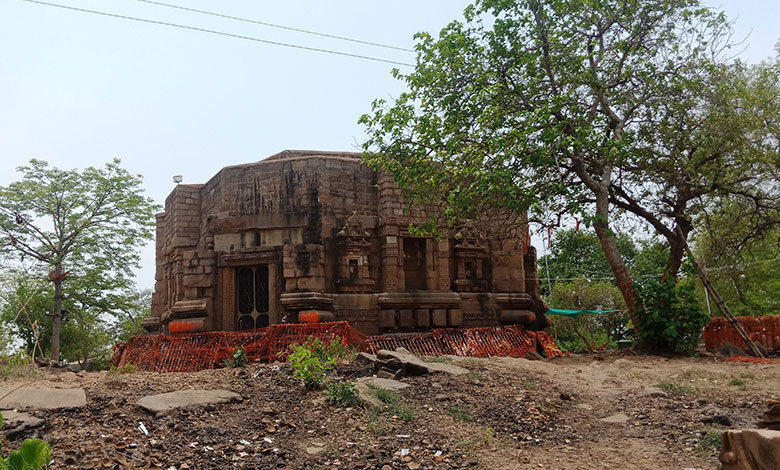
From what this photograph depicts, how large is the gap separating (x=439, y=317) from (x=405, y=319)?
0.87 meters

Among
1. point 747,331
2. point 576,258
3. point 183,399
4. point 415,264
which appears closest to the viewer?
point 183,399

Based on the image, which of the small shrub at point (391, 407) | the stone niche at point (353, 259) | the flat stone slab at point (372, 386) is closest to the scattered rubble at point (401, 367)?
the flat stone slab at point (372, 386)

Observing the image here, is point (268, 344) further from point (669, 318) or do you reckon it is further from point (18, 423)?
point (669, 318)

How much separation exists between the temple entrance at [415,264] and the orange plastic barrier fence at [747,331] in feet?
25.0

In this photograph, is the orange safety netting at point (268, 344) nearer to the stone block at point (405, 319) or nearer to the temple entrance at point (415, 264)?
the stone block at point (405, 319)

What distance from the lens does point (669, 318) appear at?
1245 cm

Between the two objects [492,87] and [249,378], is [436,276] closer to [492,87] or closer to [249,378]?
[492,87]

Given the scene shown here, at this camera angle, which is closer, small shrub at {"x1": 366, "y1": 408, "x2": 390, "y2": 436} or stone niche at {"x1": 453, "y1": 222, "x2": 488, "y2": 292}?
small shrub at {"x1": 366, "y1": 408, "x2": 390, "y2": 436}

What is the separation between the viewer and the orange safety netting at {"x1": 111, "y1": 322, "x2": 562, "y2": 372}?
11.0 metres

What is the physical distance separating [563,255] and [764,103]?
26715 mm

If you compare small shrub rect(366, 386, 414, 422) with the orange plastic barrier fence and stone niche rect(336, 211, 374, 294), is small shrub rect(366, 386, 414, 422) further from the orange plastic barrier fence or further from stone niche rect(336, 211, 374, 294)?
the orange plastic barrier fence

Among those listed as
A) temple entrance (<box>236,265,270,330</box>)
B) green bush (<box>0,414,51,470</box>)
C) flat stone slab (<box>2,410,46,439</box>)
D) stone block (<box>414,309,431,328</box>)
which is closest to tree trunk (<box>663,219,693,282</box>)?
stone block (<box>414,309,431,328</box>)

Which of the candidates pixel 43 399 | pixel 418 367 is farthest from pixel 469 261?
pixel 43 399

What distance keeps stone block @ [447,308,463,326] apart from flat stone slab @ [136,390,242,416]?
8.53 metres
